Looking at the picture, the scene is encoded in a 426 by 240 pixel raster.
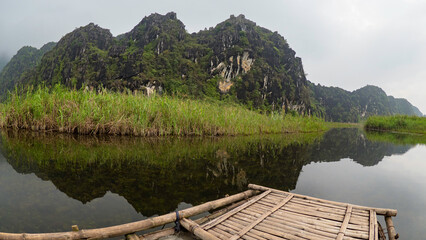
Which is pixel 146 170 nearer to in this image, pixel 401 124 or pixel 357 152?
pixel 357 152

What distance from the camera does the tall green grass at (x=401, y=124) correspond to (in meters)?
22.4

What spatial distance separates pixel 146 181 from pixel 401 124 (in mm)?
30420

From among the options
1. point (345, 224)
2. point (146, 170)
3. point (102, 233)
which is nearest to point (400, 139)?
point (345, 224)

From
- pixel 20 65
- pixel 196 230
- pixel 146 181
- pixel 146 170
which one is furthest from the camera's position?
pixel 20 65

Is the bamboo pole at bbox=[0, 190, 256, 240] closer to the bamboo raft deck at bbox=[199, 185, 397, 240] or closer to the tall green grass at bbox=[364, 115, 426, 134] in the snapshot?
the bamboo raft deck at bbox=[199, 185, 397, 240]

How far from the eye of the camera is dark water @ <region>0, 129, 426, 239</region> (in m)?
2.44

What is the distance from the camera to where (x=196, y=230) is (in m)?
2.00

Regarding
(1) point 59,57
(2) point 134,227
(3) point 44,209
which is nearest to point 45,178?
(3) point 44,209

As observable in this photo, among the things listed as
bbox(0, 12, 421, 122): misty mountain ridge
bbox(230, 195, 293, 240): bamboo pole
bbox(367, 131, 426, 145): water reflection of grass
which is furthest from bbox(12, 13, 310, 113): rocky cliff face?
bbox(230, 195, 293, 240): bamboo pole

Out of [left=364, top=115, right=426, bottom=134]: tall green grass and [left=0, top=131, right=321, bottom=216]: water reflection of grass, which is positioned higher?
[left=364, top=115, right=426, bottom=134]: tall green grass

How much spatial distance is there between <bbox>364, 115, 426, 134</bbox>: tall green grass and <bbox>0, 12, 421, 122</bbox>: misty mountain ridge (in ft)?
80.9

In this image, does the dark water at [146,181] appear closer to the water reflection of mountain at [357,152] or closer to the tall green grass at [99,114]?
the water reflection of mountain at [357,152]

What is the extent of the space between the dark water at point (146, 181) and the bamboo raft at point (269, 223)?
0.50 m

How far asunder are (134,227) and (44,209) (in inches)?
51.8
